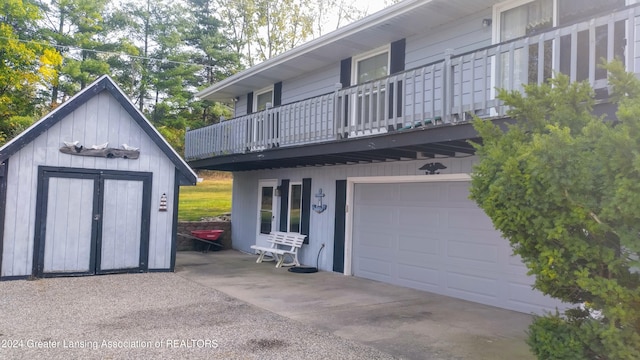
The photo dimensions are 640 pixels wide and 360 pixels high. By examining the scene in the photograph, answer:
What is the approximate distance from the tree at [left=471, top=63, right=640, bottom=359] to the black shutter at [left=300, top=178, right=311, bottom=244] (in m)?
8.38

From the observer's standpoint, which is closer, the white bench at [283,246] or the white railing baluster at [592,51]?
the white railing baluster at [592,51]

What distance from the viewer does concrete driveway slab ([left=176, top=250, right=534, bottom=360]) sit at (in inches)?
213

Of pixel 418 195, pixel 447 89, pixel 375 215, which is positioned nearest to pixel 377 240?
pixel 375 215

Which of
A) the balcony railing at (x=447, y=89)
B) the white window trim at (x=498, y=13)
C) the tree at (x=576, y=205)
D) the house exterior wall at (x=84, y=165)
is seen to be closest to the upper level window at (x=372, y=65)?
the balcony railing at (x=447, y=89)

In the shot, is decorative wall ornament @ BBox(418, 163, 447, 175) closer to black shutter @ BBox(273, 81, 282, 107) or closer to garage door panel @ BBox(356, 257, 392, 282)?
garage door panel @ BBox(356, 257, 392, 282)

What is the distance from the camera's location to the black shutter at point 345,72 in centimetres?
1070

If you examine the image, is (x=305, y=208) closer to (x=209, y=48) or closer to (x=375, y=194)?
(x=375, y=194)

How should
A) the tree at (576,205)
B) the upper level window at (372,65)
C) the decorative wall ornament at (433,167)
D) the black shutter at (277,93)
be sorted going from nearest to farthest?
the tree at (576,205) → the decorative wall ornament at (433,167) → the upper level window at (372,65) → the black shutter at (277,93)

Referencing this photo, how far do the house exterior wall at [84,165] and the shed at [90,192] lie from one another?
0.02 meters

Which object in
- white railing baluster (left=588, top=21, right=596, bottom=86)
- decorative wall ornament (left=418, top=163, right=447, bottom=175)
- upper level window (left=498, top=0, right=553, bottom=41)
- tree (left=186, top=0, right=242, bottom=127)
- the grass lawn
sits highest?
tree (left=186, top=0, right=242, bottom=127)

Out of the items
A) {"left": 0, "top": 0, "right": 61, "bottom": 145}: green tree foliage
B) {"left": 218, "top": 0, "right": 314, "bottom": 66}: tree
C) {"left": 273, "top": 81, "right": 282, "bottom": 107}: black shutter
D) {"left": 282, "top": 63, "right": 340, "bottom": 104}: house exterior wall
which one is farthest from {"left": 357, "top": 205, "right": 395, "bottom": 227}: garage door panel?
{"left": 218, "top": 0, "right": 314, "bottom": 66}: tree

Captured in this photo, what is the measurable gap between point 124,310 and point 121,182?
12.4 ft

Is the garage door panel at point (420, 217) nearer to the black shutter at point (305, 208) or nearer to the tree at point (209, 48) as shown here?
the black shutter at point (305, 208)

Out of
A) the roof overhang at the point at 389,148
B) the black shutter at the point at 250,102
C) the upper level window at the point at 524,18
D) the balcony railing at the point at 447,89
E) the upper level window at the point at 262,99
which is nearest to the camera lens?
the balcony railing at the point at 447,89
